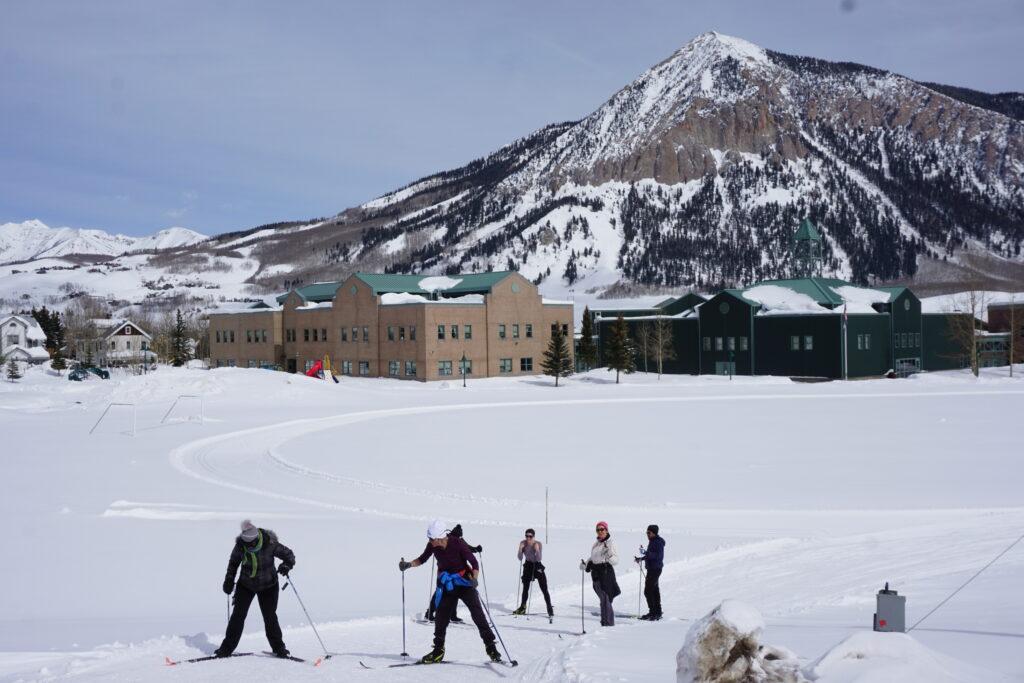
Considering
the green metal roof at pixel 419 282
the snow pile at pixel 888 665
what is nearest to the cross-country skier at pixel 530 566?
the snow pile at pixel 888 665

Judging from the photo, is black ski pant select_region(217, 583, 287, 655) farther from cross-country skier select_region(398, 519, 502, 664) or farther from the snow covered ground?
cross-country skier select_region(398, 519, 502, 664)

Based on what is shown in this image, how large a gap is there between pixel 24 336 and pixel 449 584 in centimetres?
14449

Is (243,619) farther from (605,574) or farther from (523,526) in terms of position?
(523,526)

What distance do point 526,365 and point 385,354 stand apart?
1380 centimetres

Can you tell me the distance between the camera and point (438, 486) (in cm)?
2514

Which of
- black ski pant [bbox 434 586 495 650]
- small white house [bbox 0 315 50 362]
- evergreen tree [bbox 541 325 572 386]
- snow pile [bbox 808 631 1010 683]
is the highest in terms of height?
small white house [bbox 0 315 50 362]

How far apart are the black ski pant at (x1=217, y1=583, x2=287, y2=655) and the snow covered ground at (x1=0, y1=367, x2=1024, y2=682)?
347 millimetres

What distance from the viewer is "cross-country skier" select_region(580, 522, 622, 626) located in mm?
12594

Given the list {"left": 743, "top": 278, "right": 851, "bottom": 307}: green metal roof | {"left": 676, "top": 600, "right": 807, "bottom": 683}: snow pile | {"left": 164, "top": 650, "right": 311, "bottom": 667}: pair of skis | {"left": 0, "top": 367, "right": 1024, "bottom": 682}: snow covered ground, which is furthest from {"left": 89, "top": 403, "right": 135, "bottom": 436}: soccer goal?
{"left": 743, "top": 278, "right": 851, "bottom": 307}: green metal roof

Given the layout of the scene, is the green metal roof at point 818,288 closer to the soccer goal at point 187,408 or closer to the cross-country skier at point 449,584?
the soccer goal at point 187,408

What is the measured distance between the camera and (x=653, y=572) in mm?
13023

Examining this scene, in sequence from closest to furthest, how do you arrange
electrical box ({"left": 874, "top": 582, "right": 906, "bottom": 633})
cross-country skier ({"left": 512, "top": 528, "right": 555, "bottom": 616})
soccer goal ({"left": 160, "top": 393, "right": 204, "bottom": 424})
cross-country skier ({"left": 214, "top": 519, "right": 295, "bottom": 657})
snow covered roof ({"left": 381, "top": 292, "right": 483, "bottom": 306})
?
electrical box ({"left": 874, "top": 582, "right": 906, "bottom": 633}), cross-country skier ({"left": 214, "top": 519, "right": 295, "bottom": 657}), cross-country skier ({"left": 512, "top": 528, "right": 555, "bottom": 616}), soccer goal ({"left": 160, "top": 393, "right": 204, "bottom": 424}), snow covered roof ({"left": 381, "top": 292, "right": 483, "bottom": 306})

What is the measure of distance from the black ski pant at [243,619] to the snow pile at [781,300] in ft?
232

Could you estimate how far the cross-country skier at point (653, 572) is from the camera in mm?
12938
